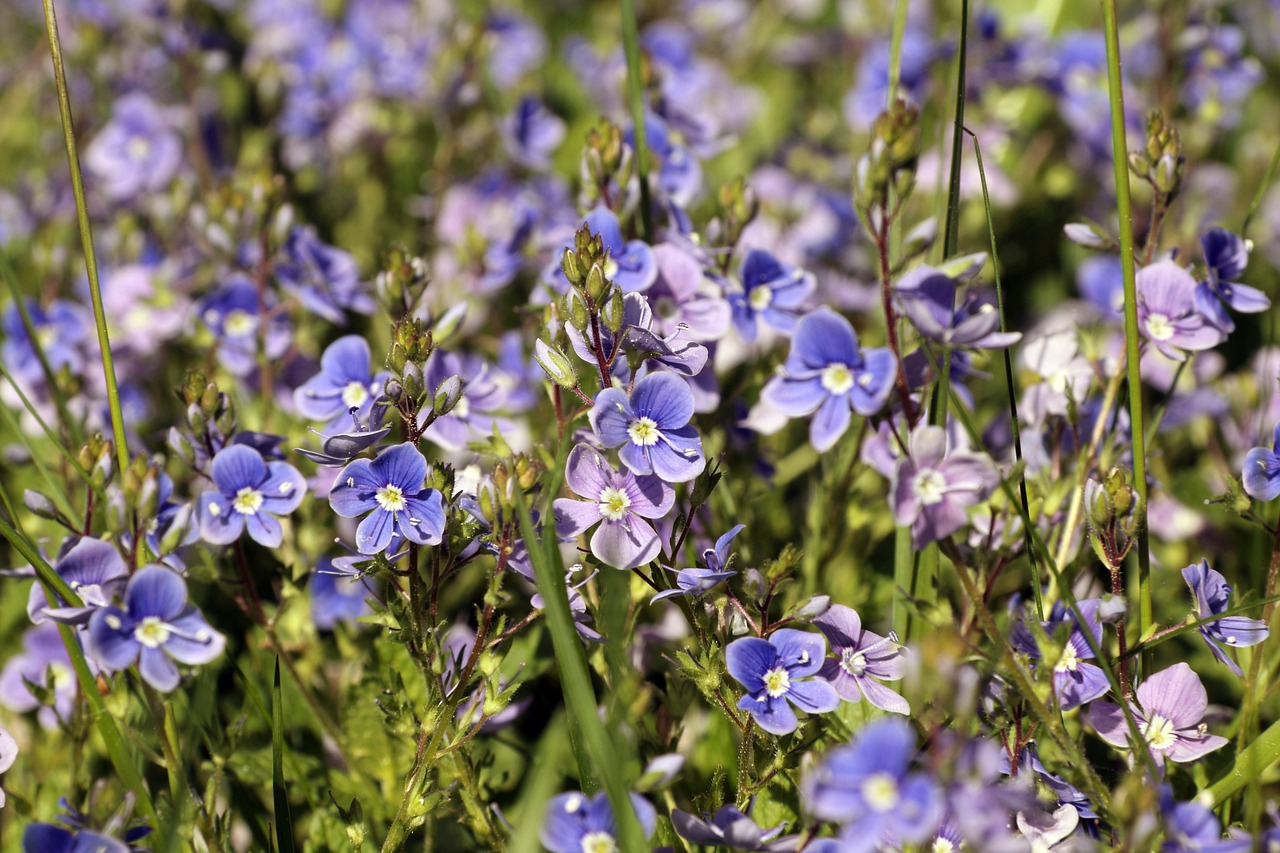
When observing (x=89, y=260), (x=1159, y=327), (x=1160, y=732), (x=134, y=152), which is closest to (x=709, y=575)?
(x=1160, y=732)

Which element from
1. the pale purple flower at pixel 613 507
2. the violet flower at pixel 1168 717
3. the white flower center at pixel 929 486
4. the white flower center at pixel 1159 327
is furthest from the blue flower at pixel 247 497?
the white flower center at pixel 1159 327

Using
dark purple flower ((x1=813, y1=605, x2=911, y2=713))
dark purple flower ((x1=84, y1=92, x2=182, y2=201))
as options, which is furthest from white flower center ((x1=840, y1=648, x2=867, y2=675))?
dark purple flower ((x1=84, y1=92, x2=182, y2=201))

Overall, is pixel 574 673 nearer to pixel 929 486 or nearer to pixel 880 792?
pixel 880 792

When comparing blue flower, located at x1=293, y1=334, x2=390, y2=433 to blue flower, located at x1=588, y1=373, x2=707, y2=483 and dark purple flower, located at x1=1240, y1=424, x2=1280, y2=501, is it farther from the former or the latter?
dark purple flower, located at x1=1240, y1=424, x2=1280, y2=501

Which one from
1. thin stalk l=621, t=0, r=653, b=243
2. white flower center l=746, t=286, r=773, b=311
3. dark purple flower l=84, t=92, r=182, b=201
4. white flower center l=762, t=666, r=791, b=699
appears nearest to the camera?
white flower center l=762, t=666, r=791, b=699

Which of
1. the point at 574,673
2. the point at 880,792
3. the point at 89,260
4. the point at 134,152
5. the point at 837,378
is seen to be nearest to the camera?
the point at 880,792

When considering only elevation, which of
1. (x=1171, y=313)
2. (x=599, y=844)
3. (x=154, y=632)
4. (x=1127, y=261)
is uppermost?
(x=1127, y=261)

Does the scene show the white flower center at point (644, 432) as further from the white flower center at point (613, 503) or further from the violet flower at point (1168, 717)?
the violet flower at point (1168, 717)
